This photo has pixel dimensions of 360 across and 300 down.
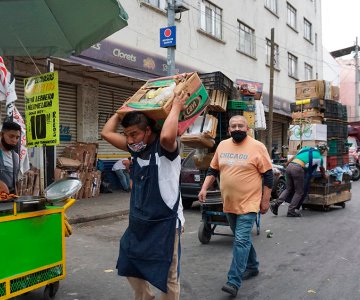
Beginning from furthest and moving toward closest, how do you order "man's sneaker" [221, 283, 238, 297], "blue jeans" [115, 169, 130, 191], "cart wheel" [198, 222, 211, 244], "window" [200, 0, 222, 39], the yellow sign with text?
1. "window" [200, 0, 222, 39]
2. "blue jeans" [115, 169, 130, 191]
3. "cart wheel" [198, 222, 211, 244]
4. the yellow sign with text
5. "man's sneaker" [221, 283, 238, 297]

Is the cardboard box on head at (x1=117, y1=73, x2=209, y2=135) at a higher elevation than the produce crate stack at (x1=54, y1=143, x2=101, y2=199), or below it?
higher

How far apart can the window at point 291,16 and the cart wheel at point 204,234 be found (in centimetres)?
2291

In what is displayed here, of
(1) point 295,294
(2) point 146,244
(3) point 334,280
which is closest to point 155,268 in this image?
(2) point 146,244

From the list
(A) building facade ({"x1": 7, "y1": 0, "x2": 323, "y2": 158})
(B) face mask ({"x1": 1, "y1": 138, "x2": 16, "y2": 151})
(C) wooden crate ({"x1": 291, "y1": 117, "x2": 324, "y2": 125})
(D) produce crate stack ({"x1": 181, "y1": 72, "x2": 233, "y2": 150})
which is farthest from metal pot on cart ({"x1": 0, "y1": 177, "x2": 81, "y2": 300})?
(C) wooden crate ({"x1": 291, "y1": 117, "x2": 324, "y2": 125})

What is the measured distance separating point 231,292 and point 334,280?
1.47m

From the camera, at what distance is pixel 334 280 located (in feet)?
16.6

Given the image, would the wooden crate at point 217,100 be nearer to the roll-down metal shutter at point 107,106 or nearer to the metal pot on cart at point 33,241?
the metal pot on cart at point 33,241

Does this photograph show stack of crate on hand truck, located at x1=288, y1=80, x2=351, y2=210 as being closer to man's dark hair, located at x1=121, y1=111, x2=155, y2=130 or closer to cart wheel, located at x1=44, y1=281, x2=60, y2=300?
cart wheel, located at x1=44, y1=281, x2=60, y2=300

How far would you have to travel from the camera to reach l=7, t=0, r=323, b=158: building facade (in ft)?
40.8

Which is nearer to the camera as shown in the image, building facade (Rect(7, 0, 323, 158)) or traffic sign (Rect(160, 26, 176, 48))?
traffic sign (Rect(160, 26, 176, 48))

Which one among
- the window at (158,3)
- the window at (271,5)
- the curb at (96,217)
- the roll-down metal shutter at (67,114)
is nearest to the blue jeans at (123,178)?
the roll-down metal shutter at (67,114)

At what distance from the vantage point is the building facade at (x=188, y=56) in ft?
40.8

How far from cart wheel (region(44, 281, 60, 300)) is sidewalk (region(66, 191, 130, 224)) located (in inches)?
172

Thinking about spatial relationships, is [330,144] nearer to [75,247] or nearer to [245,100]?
[245,100]
